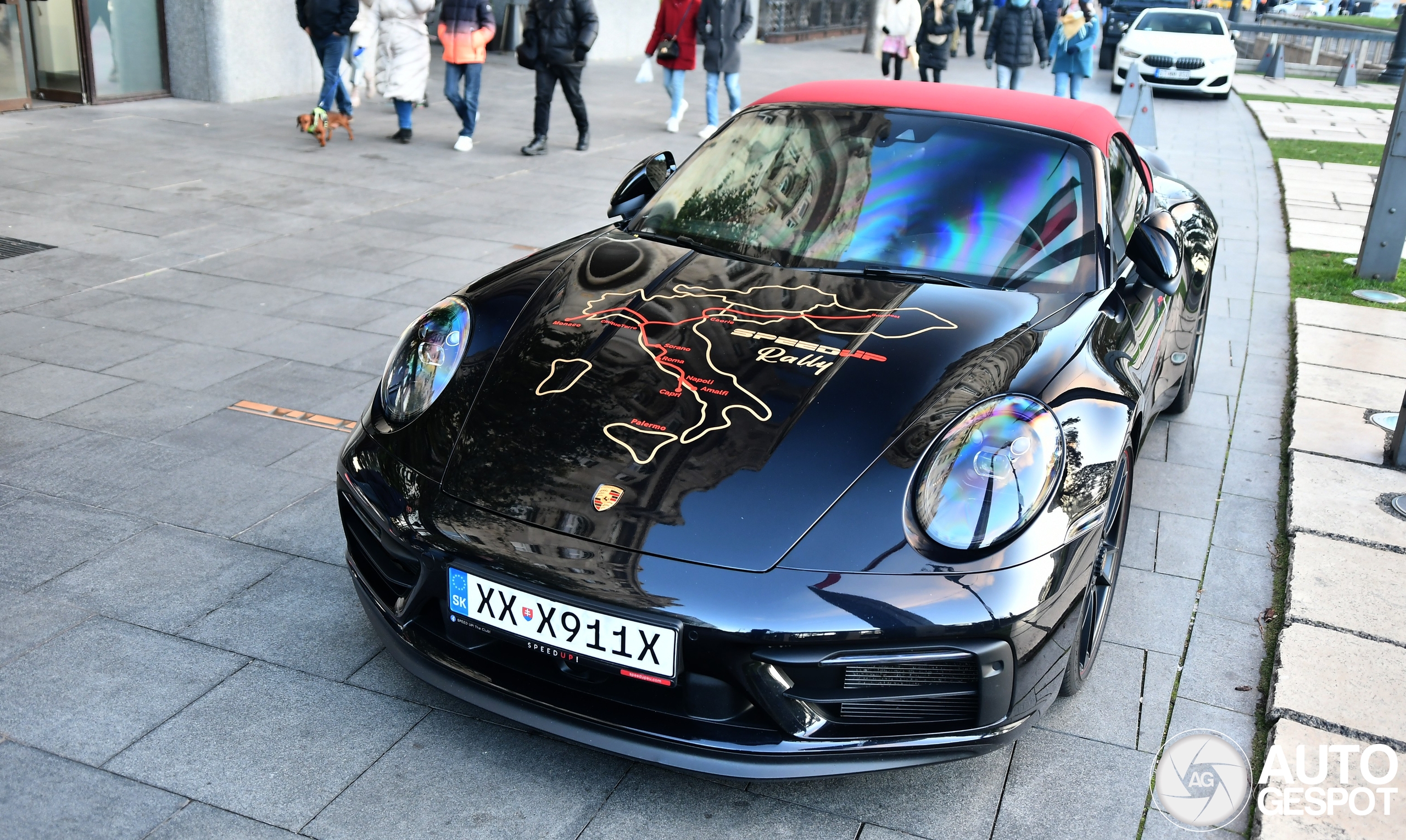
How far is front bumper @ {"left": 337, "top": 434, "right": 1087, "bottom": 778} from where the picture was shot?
2.35 meters

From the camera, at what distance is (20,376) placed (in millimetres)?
4914

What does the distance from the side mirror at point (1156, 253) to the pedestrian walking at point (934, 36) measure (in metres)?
11.5

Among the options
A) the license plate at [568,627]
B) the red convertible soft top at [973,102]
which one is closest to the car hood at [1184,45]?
the red convertible soft top at [973,102]

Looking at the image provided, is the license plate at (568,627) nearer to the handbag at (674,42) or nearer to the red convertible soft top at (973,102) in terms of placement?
the red convertible soft top at (973,102)

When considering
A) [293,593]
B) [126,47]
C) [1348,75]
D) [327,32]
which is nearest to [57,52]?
[126,47]

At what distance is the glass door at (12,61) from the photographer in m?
10.5

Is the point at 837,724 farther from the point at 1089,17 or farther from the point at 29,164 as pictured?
the point at 1089,17

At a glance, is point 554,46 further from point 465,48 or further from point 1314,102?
point 1314,102

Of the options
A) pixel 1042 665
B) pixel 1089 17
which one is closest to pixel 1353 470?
pixel 1042 665

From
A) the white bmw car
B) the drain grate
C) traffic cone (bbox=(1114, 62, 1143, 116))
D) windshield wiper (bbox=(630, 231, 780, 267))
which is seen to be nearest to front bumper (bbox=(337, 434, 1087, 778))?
windshield wiper (bbox=(630, 231, 780, 267))

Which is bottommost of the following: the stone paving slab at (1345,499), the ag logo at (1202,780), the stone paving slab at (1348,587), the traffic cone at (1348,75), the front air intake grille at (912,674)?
the ag logo at (1202,780)

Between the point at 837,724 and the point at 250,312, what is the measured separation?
14.8 ft

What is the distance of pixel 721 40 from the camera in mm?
12477

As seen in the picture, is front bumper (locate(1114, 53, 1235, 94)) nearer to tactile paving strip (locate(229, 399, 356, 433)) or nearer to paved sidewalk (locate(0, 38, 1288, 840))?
paved sidewalk (locate(0, 38, 1288, 840))
